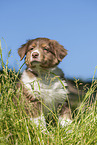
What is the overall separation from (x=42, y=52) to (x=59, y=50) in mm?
660

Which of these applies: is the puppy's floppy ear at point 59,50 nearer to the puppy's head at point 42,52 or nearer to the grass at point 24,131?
the puppy's head at point 42,52

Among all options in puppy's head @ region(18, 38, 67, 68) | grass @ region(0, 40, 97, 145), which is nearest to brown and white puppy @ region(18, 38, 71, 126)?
puppy's head @ region(18, 38, 67, 68)

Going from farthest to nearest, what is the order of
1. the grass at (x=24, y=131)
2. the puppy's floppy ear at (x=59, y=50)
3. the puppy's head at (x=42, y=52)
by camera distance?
the puppy's floppy ear at (x=59, y=50), the puppy's head at (x=42, y=52), the grass at (x=24, y=131)

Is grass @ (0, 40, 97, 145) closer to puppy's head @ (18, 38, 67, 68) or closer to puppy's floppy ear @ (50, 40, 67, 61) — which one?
puppy's head @ (18, 38, 67, 68)

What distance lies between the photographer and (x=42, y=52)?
457 centimetres

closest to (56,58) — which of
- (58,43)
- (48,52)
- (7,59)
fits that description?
(48,52)

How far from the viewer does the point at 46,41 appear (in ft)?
16.2

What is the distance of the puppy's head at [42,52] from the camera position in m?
4.39

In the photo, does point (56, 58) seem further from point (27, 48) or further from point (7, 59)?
point (7, 59)

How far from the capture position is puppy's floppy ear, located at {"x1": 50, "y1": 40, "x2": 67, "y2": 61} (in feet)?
16.2

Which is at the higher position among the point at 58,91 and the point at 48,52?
the point at 48,52

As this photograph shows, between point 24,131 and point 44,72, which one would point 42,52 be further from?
point 24,131

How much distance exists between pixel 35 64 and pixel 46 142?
6.87 ft

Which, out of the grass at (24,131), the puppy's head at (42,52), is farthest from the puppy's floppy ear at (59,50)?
the grass at (24,131)
